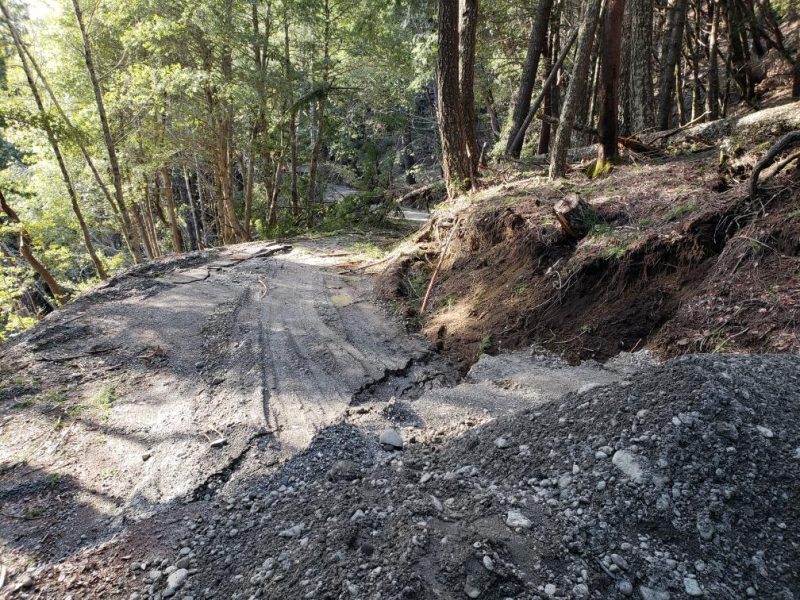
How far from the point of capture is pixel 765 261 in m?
3.69

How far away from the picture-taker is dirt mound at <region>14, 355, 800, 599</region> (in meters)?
1.89

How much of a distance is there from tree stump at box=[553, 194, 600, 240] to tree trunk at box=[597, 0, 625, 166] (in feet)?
8.43

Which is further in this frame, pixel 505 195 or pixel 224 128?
pixel 224 128

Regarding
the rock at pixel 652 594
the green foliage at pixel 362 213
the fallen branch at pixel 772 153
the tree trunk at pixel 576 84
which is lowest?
the rock at pixel 652 594

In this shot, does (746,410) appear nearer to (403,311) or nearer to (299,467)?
(299,467)

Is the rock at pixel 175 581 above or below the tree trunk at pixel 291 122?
below

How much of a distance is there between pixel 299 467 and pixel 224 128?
12.7 m

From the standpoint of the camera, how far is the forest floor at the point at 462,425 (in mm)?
2020

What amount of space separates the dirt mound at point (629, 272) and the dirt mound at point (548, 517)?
973 millimetres

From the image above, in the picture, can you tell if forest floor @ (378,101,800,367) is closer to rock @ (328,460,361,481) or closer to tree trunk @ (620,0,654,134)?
tree trunk @ (620,0,654,134)

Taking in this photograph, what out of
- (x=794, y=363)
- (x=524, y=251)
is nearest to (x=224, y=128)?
(x=524, y=251)

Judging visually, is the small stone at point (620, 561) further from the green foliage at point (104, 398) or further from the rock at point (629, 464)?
the green foliage at point (104, 398)

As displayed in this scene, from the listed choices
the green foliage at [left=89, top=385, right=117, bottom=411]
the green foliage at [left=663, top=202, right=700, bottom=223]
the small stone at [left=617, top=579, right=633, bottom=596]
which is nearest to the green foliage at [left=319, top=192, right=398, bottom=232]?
the green foliage at [left=663, top=202, right=700, bottom=223]

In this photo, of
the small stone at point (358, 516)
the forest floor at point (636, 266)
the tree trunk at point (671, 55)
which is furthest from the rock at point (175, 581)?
the tree trunk at point (671, 55)
